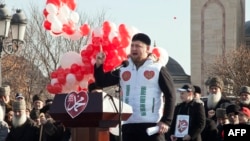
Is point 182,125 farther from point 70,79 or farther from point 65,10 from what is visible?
point 65,10

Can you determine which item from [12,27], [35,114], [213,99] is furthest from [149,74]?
[12,27]

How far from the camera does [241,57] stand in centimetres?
5625

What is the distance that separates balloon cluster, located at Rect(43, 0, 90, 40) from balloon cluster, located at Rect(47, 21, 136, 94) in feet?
0.97

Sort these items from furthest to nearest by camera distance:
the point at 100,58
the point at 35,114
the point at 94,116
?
the point at 35,114 → the point at 100,58 → the point at 94,116

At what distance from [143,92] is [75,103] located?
1.45 metres

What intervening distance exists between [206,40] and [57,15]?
50.6 meters

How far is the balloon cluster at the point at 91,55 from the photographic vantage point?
12.1 metres

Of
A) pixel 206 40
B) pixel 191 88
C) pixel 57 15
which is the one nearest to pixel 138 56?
pixel 57 15

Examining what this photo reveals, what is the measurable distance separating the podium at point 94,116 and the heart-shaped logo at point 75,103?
0.11ft

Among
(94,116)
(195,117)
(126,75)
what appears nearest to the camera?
(94,116)

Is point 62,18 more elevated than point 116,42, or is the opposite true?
point 62,18

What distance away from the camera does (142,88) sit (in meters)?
10.6

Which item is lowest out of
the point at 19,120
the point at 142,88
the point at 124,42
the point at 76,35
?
the point at 19,120

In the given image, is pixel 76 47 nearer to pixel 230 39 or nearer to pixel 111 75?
pixel 111 75
